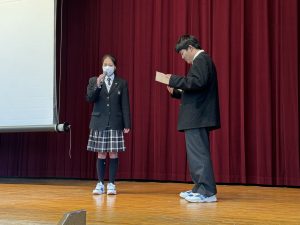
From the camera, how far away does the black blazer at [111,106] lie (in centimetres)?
321

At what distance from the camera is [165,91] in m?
4.56

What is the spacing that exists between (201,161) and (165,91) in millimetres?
1991

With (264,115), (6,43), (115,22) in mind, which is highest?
(115,22)

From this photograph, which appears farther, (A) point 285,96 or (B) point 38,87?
(B) point 38,87

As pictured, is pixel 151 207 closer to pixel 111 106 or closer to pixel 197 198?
pixel 197 198

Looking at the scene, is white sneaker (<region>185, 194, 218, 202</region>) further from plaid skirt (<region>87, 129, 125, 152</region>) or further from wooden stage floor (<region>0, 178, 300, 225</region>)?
plaid skirt (<region>87, 129, 125, 152</region>)

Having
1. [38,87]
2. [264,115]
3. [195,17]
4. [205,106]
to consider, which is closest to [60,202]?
[205,106]

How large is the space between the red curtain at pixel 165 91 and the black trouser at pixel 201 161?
1.50 meters

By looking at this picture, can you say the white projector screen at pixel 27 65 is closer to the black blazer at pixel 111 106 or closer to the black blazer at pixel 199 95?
the black blazer at pixel 111 106

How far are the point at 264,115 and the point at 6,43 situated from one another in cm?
278

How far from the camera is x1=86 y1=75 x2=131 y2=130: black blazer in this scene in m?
3.21

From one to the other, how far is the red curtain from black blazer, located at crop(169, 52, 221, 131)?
4.96ft

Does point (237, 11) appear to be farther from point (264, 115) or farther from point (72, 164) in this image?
point (72, 164)

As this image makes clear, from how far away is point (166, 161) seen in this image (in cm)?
448
